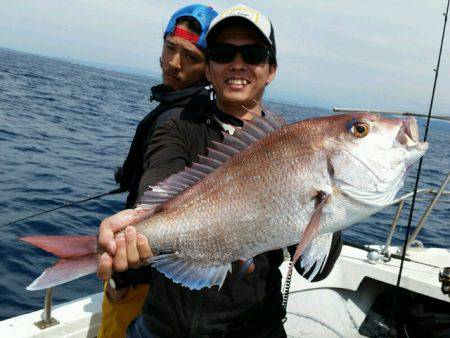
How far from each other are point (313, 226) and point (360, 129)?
530 millimetres

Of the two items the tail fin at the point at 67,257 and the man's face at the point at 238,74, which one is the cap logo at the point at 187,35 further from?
the tail fin at the point at 67,257

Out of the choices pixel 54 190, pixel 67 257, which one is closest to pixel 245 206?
pixel 67 257

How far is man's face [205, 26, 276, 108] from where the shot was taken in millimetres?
3039

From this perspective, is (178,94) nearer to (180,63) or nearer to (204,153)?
(180,63)

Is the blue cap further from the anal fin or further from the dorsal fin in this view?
the anal fin

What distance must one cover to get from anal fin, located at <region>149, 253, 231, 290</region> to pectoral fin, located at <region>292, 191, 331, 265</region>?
436mm

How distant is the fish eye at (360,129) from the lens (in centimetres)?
224

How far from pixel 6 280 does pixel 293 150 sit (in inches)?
247

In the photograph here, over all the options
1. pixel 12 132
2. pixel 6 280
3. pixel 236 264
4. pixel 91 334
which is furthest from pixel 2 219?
pixel 12 132

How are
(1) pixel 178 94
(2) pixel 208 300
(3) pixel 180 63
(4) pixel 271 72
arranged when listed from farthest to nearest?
(3) pixel 180 63
(1) pixel 178 94
(4) pixel 271 72
(2) pixel 208 300

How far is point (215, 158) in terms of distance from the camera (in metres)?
2.47

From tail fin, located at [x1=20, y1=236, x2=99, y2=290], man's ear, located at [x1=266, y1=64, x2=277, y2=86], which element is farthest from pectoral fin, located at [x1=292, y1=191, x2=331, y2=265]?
man's ear, located at [x1=266, y1=64, x2=277, y2=86]

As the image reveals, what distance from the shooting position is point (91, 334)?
4.41 meters

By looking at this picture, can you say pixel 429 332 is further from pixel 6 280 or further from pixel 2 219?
pixel 2 219
